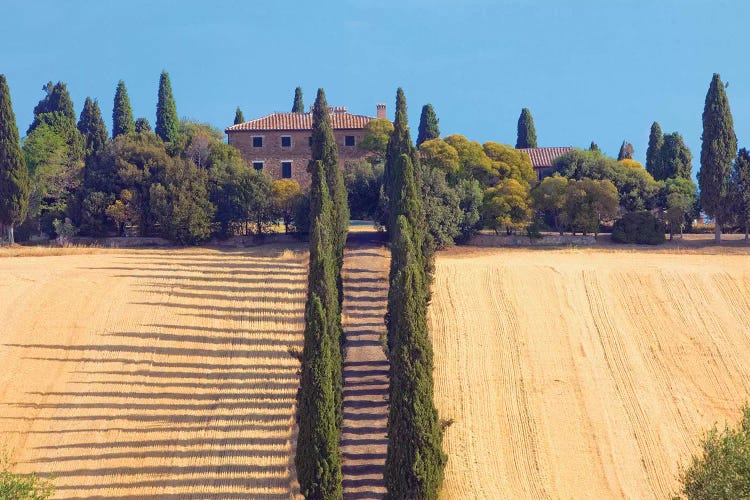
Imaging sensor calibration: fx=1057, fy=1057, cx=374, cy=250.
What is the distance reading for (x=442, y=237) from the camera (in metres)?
60.1

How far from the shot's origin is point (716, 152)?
62781 millimetres

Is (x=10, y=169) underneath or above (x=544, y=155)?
underneath

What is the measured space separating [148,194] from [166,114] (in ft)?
87.0

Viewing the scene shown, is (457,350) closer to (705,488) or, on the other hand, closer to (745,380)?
(745,380)

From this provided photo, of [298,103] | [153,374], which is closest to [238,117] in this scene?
[298,103]

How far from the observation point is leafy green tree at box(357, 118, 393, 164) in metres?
75.6

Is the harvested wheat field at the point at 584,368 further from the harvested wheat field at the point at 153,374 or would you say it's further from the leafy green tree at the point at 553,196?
the leafy green tree at the point at 553,196

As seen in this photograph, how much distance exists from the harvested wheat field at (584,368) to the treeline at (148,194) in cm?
1488

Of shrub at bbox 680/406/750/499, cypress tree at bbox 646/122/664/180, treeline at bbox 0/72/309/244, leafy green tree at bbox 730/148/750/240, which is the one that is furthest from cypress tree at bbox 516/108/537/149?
shrub at bbox 680/406/750/499

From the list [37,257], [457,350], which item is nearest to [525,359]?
[457,350]

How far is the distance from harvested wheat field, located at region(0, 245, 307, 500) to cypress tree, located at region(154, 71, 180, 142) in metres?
35.4

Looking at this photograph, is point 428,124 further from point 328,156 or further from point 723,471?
point 723,471

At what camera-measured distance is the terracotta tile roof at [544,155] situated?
8300 centimetres

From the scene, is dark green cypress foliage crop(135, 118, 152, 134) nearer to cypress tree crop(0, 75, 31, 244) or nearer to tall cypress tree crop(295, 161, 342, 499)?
cypress tree crop(0, 75, 31, 244)
